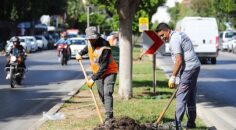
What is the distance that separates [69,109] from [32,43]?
4192 cm

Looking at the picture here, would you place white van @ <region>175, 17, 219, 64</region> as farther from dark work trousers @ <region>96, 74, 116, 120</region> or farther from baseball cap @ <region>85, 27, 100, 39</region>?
baseball cap @ <region>85, 27, 100, 39</region>

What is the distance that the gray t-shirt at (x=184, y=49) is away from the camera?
363 inches

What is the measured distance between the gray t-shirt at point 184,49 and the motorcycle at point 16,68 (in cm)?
1070

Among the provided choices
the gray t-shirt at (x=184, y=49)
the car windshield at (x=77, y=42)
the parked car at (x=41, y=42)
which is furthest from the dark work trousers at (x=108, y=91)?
the parked car at (x=41, y=42)

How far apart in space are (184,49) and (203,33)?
23.1m

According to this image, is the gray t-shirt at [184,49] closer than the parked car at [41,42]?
Yes

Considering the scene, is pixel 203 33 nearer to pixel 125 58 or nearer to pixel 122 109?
pixel 125 58

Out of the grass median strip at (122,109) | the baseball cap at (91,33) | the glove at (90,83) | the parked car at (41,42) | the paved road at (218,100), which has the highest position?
the baseball cap at (91,33)

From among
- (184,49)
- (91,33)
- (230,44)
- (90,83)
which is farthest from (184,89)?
(230,44)

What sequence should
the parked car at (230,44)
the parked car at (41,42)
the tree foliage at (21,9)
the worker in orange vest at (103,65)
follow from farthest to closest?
the tree foliage at (21,9), the parked car at (41,42), the parked car at (230,44), the worker in orange vest at (103,65)

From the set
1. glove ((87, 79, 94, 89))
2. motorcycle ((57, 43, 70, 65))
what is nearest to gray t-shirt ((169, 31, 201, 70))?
glove ((87, 79, 94, 89))

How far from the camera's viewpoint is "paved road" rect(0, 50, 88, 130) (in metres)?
12.0

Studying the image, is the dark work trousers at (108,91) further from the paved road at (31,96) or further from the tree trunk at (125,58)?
the tree trunk at (125,58)

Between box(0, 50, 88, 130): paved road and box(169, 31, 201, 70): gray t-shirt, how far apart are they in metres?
→ 3.42
